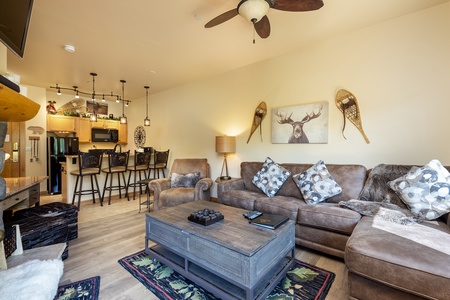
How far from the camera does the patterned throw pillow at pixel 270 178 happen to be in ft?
10.1

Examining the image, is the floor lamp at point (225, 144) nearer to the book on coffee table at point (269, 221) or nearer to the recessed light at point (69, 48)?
the book on coffee table at point (269, 221)

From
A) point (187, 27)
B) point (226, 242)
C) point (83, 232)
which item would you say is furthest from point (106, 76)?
point (226, 242)

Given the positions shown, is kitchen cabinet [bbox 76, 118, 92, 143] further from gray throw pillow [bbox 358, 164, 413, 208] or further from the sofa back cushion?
gray throw pillow [bbox 358, 164, 413, 208]

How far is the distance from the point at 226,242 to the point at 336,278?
120 centimetres

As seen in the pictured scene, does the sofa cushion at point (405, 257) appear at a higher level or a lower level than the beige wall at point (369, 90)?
lower

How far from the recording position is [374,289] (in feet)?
4.78

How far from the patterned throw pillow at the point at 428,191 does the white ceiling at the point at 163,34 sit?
187cm

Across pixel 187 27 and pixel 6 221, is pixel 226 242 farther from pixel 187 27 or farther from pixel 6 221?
pixel 187 27

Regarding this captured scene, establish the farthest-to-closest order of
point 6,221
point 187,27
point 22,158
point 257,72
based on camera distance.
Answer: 1. point 22,158
2. point 257,72
3. point 187,27
4. point 6,221

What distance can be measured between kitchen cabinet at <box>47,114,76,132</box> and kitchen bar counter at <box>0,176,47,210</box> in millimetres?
3473

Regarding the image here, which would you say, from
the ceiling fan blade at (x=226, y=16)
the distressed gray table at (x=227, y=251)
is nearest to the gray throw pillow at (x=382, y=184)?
the distressed gray table at (x=227, y=251)

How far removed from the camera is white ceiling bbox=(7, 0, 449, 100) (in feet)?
7.67

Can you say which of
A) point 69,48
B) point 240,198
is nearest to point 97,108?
point 69,48

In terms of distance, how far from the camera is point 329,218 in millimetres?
2230
